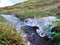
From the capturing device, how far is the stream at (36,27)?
8.76m

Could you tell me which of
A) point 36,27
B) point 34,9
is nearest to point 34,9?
point 34,9

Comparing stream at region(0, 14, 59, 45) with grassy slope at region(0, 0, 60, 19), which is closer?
stream at region(0, 14, 59, 45)

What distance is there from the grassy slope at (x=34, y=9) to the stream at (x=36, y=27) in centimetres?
51

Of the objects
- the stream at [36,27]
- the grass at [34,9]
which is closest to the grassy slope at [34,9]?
the grass at [34,9]

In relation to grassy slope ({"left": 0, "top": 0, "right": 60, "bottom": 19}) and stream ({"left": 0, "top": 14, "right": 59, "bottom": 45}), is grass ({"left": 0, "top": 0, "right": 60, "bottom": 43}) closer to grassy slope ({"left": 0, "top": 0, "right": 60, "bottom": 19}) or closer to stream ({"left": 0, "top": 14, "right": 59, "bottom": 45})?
grassy slope ({"left": 0, "top": 0, "right": 60, "bottom": 19})

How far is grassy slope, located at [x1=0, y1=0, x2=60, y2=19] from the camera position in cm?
1066

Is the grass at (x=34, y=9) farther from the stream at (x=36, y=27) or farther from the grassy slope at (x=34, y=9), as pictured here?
the stream at (x=36, y=27)

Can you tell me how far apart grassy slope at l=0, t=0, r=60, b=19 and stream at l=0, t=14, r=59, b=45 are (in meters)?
0.51

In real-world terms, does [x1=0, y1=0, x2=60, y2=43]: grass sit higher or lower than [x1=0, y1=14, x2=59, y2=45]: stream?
higher

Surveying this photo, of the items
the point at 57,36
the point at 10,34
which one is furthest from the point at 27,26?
the point at 10,34

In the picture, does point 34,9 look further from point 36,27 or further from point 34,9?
point 36,27

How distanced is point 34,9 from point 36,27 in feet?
6.71

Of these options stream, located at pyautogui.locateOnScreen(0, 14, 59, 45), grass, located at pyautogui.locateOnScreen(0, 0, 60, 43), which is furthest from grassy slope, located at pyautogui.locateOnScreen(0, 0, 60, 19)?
stream, located at pyautogui.locateOnScreen(0, 14, 59, 45)

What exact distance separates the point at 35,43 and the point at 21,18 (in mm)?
2116
